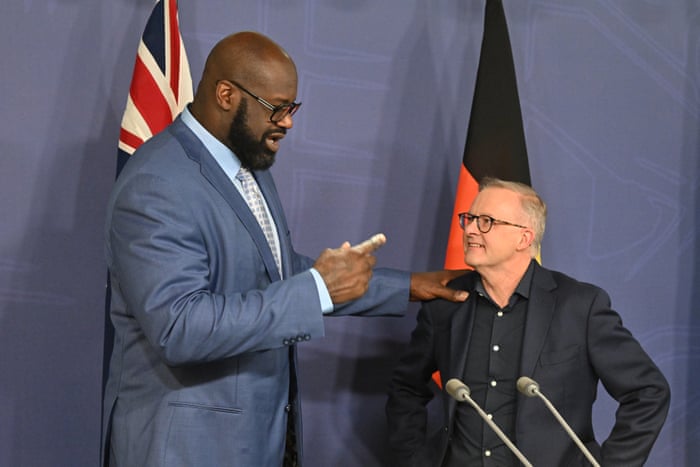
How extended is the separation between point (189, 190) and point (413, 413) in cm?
130

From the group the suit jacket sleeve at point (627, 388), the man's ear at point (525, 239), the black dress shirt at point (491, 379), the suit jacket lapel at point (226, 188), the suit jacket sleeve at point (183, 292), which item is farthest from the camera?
the man's ear at point (525, 239)

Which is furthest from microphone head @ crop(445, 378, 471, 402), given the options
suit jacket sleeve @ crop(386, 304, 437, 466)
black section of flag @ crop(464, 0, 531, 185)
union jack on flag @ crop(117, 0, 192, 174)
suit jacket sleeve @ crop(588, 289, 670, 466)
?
union jack on flag @ crop(117, 0, 192, 174)

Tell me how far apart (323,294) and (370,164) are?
4.92 ft

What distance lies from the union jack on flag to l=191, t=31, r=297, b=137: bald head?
0.81m

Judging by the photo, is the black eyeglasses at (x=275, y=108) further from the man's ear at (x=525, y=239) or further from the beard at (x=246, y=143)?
the man's ear at (x=525, y=239)

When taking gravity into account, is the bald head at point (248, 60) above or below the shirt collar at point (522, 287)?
above

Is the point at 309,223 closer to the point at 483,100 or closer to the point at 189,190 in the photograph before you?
the point at 483,100

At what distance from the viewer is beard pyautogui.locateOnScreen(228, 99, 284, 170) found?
214 cm

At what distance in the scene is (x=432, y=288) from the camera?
2564mm

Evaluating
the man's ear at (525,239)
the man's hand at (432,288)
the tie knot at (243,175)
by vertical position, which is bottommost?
the man's hand at (432,288)

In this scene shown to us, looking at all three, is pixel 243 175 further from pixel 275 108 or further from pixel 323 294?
pixel 323 294

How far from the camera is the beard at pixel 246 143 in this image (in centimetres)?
214

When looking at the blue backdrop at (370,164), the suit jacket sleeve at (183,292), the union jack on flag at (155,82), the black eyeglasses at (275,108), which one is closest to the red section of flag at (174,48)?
the union jack on flag at (155,82)

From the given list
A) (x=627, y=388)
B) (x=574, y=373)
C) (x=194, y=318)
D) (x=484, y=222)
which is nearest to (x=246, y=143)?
(x=194, y=318)
